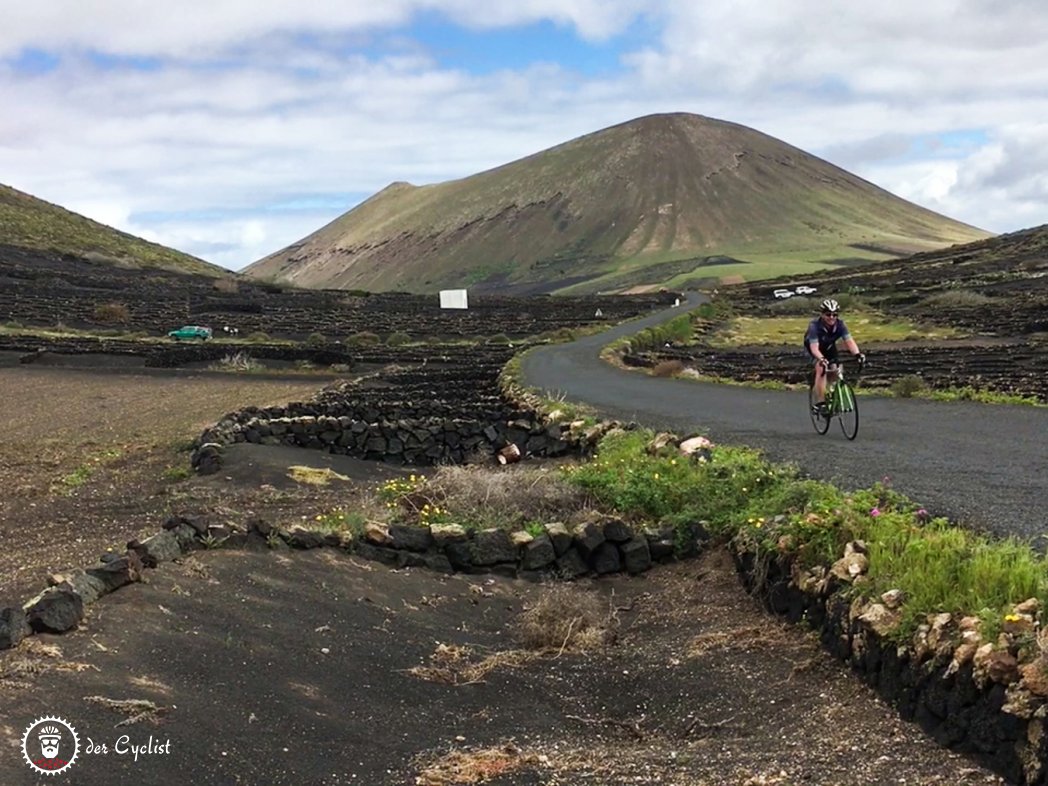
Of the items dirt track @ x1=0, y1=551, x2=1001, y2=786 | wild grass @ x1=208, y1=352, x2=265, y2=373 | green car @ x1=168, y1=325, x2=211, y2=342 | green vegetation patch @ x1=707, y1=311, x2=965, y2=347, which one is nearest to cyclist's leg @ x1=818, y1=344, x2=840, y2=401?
dirt track @ x1=0, y1=551, x2=1001, y2=786

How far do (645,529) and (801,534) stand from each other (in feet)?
9.49

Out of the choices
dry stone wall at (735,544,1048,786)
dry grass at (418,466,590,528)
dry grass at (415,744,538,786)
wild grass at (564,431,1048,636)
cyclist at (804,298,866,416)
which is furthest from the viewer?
cyclist at (804,298,866,416)

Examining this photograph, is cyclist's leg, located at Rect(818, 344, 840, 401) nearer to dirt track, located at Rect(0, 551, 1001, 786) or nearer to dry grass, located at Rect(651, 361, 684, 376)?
dirt track, located at Rect(0, 551, 1001, 786)

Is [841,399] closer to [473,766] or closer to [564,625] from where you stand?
→ [564,625]

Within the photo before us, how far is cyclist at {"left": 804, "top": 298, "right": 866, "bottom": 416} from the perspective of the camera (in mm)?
14337

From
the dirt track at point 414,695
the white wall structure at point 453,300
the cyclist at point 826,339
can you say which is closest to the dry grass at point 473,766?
the dirt track at point 414,695

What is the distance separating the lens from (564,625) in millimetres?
8609

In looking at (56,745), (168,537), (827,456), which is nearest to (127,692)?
(56,745)

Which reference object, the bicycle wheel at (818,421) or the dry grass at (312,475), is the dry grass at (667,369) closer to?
the dry grass at (312,475)

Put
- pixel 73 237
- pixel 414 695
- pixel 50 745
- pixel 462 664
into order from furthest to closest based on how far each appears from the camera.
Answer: pixel 73 237 < pixel 462 664 < pixel 414 695 < pixel 50 745

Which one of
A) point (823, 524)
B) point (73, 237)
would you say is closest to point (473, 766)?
point (823, 524)

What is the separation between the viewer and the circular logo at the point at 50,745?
17.1 feet

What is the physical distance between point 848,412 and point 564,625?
7911 millimetres

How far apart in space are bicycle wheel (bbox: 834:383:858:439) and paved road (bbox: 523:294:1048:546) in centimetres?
17
